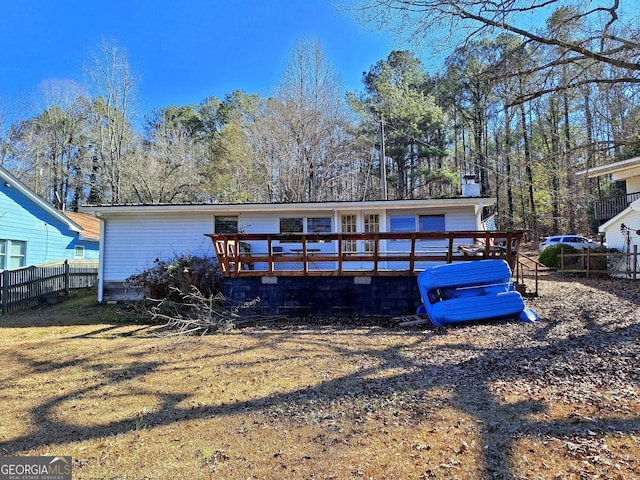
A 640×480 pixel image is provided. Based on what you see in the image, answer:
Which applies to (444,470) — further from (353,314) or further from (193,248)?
(193,248)

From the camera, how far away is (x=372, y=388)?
164 inches

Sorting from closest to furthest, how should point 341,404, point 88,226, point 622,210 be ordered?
point 341,404, point 622,210, point 88,226

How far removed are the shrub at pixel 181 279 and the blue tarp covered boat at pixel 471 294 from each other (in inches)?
215

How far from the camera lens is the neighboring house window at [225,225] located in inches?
455

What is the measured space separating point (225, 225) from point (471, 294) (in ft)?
24.5

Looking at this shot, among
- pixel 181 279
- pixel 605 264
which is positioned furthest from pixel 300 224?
pixel 605 264

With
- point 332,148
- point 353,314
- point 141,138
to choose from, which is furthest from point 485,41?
point 141,138

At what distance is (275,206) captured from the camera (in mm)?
11031

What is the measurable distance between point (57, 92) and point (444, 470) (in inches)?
1237

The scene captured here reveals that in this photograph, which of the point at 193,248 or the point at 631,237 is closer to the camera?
the point at 193,248

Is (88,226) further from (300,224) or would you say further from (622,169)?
(622,169)

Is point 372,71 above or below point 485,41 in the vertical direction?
above

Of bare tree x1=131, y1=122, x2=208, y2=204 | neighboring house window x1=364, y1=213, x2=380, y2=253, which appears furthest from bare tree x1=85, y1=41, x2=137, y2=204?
neighboring house window x1=364, y1=213, x2=380, y2=253

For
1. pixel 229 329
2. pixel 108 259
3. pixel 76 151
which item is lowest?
pixel 229 329
